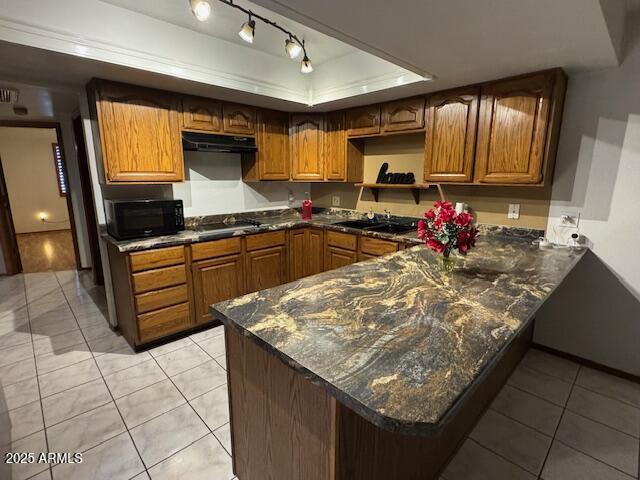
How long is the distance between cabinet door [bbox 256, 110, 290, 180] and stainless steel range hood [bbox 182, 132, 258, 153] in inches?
5.4

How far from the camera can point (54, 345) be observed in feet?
9.26

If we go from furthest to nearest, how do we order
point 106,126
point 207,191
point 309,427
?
point 207,191
point 106,126
point 309,427

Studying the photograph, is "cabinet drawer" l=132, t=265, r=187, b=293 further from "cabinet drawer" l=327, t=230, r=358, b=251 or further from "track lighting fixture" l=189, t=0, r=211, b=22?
"track lighting fixture" l=189, t=0, r=211, b=22

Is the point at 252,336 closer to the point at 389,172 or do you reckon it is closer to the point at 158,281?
the point at 158,281

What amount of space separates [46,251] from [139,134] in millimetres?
4843

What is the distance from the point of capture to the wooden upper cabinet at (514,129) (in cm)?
222

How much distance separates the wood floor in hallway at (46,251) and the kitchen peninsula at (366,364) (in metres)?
5.04

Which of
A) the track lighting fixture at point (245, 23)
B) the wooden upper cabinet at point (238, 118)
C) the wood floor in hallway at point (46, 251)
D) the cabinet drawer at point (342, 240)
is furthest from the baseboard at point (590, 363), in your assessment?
the wood floor in hallway at point (46, 251)

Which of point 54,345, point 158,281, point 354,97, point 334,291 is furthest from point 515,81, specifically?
point 54,345

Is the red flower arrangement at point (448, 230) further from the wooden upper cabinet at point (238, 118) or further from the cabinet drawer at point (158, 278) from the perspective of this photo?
the wooden upper cabinet at point (238, 118)

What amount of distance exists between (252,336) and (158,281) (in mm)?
1910

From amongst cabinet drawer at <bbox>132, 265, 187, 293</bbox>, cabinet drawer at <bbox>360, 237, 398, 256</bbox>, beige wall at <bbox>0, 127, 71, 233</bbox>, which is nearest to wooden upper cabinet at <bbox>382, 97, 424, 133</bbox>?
cabinet drawer at <bbox>360, 237, 398, 256</bbox>

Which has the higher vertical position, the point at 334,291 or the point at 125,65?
the point at 125,65

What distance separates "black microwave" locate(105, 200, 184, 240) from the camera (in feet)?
8.50
